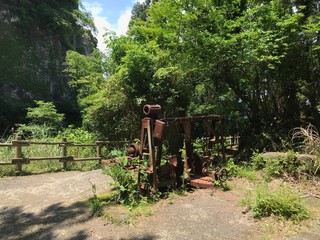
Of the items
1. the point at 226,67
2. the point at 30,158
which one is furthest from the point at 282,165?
the point at 30,158

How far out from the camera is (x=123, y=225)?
460cm

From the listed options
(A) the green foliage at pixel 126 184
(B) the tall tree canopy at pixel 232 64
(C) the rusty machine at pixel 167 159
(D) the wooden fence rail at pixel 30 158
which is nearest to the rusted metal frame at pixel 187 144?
(C) the rusty machine at pixel 167 159

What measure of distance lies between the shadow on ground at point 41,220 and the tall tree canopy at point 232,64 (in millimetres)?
5869

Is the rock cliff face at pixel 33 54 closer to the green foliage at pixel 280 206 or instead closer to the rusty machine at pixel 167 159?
the rusty machine at pixel 167 159

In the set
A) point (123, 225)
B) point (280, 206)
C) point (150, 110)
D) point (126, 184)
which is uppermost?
point (150, 110)

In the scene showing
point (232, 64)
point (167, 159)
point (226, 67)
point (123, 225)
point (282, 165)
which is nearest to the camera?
point (123, 225)

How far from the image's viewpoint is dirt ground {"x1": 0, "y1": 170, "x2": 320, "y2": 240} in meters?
4.30

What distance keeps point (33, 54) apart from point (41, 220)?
26477 mm

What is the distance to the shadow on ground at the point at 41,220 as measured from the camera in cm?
440

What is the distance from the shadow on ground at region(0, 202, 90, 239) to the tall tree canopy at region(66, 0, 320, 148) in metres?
5.87

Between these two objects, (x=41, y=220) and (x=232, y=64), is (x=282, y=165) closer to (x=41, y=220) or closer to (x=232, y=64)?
(x=232, y=64)

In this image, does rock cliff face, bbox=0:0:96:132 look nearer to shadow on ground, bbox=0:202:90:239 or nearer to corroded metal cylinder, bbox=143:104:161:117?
shadow on ground, bbox=0:202:90:239

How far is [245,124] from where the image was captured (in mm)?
11445

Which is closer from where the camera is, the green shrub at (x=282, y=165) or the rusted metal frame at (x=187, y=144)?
the rusted metal frame at (x=187, y=144)
